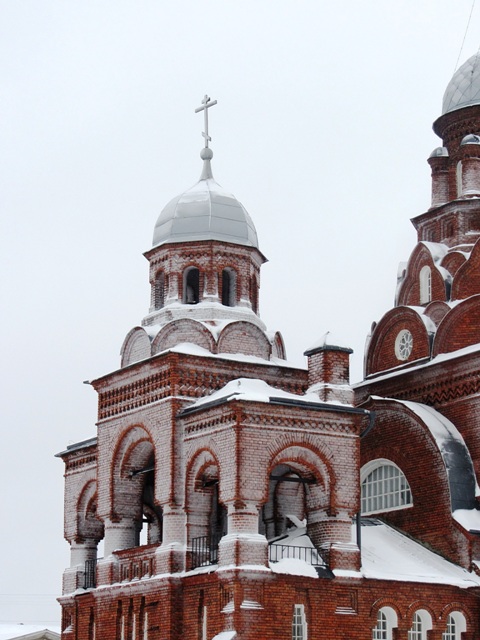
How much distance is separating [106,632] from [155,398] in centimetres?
421

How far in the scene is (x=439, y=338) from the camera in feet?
87.4

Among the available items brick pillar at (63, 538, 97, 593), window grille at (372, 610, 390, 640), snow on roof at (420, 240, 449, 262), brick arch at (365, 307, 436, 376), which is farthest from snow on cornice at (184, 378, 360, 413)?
snow on roof at (420, 240, 449, 262)

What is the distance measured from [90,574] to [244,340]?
5592 millimetres

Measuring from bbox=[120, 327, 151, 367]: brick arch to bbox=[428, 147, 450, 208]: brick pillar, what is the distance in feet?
26.5

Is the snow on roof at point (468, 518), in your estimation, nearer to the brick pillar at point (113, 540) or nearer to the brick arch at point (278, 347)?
the brick arch at point (278, 347)

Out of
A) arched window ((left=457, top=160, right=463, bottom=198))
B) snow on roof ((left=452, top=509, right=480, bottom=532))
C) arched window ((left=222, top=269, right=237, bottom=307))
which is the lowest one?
snow on roof ((left=452, top=509, right=480, bottom=532))

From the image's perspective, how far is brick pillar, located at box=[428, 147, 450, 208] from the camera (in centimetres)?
2991

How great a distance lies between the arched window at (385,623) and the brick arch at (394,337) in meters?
6.05

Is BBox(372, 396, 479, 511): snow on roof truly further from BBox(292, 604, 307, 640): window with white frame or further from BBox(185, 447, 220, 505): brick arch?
BBox(185, 447, 220, 505): brick arch

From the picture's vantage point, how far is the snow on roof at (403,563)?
23.1 metres

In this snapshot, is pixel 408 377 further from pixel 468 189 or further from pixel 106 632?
pixel 106 632

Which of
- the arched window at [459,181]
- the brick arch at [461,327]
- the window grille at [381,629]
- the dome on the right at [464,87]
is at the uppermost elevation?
the dome on the right at [464,87]

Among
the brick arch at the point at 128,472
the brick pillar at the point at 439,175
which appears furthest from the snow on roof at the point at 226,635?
the brick pillar at the point at 439,175

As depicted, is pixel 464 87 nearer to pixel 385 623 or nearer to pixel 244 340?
pixel 244 340
